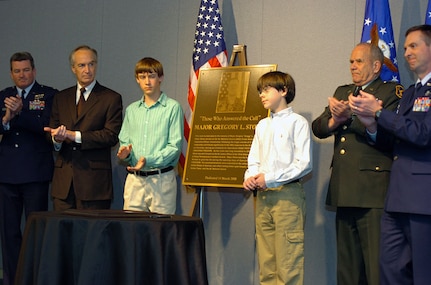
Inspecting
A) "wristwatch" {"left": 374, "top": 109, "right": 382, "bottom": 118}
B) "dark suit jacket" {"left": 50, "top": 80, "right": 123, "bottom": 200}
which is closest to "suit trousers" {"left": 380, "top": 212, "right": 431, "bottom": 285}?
"wristwatch" {"left": 374, "top": 109, "right": 382, "bottom": 118}

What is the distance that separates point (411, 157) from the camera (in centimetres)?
329

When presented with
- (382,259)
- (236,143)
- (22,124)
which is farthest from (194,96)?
(382,259)

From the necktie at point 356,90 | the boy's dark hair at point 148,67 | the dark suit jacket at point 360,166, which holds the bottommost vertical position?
the dark suit jacket at point 360,166

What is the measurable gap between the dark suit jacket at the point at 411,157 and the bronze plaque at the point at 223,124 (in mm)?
1364

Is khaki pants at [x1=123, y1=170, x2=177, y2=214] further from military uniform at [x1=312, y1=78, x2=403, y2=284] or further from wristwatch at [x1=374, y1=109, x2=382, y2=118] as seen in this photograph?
wristwatch at [x1=374, y1=109, x2=382, y2=118]

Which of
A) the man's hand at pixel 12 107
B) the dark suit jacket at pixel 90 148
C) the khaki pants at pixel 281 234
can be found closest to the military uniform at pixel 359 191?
the khaki pants at pixel 281 234

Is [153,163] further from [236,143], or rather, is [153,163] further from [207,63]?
[207,63]

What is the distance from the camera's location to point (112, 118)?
4.53 metres

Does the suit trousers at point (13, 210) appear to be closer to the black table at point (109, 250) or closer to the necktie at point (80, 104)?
the necktie at point (80, 104)

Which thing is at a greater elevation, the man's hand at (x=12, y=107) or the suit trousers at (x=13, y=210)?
the man's hand at (x=12, y=107)

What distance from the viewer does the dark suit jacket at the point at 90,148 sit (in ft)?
14.4

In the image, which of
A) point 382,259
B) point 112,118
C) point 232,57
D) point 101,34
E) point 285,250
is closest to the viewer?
point 382,259

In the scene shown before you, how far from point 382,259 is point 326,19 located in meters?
2.12

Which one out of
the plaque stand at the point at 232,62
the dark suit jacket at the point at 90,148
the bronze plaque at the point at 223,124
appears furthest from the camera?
the plaque stand at the point at 232,62
